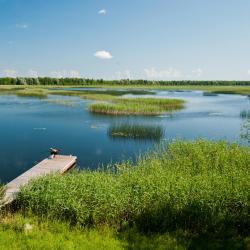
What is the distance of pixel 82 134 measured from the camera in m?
35.2

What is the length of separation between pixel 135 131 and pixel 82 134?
215 inches

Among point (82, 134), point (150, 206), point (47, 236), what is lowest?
point (82, 134)

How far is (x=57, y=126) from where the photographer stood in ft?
131

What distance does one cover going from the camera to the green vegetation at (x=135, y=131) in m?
33.8

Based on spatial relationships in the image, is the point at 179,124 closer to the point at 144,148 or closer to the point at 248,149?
the point at 144,148

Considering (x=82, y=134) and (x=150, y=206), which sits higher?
(x=150, y=206)

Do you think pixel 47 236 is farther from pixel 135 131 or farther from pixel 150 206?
pixel 135 131

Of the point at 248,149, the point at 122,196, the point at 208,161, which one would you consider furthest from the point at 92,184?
the point at 248,149

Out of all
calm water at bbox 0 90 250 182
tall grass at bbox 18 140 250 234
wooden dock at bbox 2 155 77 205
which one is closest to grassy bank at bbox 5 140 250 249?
tall grass at bbox 18 140 250 234

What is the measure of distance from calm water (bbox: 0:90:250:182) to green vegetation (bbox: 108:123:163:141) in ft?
2.34

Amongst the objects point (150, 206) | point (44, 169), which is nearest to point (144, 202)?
point (150, 206)

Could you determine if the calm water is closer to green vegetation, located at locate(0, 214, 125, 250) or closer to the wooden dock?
the wooden dock

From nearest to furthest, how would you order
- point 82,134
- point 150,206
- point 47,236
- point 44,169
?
point 47,236, point 150,206, point 44,169, point 82,134

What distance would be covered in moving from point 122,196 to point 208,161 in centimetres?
817
